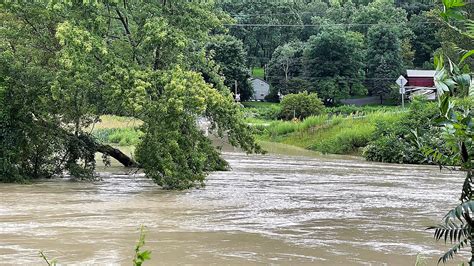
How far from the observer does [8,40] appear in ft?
56.0

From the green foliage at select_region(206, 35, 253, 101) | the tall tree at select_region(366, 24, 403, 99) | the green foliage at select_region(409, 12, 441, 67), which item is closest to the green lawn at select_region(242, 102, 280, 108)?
the green foliage at select_region(206, 35, 253, 101)

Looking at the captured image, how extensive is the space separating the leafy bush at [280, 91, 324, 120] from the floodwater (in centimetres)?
2893

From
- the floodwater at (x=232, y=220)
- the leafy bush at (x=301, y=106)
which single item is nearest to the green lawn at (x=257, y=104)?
the leafy bush at (x=301, y=106)

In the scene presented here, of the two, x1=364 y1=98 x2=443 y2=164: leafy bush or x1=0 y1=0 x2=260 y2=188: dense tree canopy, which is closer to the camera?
x1=0 y1=0 x2=260 y2=188: dense tree canopy

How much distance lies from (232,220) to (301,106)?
37717 millimetres

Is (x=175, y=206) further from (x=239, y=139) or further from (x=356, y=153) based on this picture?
(x=356, y=153)

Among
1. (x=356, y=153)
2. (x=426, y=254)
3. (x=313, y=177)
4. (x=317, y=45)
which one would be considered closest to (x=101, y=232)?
(x=426, y=254)

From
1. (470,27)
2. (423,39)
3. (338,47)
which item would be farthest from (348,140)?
(423,39)

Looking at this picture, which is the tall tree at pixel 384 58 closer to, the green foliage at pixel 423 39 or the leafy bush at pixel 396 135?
the green foliage at pixel 423 39

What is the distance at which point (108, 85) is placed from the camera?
15133 millimetres

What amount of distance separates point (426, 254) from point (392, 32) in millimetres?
57715

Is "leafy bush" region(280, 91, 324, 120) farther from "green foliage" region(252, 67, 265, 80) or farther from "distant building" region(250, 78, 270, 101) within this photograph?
"green foliage" region(252, 67, 265, 80)

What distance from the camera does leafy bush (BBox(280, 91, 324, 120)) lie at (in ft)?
157

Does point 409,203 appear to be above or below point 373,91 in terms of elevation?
below
